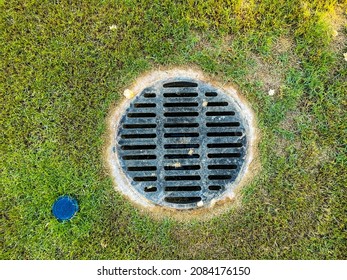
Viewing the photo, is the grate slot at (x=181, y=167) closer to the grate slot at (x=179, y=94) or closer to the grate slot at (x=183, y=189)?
the grate slot at (x=183, y=189)

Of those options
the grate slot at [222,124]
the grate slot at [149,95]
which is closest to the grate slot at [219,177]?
the grate slot at [222,124]

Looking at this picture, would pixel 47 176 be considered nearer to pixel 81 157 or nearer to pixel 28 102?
pixel 81 157

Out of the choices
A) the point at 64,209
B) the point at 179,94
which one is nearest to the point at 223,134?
the point at 179,94

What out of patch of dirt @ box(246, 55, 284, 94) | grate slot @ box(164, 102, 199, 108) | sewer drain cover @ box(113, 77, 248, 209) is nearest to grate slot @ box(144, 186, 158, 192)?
sewer drain cover @ box(113, 77, 248, 209)

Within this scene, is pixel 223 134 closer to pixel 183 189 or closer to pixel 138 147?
pixel 183 189

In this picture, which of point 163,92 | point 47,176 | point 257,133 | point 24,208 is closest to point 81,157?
point 47,176

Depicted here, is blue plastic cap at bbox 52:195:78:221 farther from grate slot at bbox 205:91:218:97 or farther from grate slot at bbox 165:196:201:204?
grate slot at bbox 205:91:218:97
